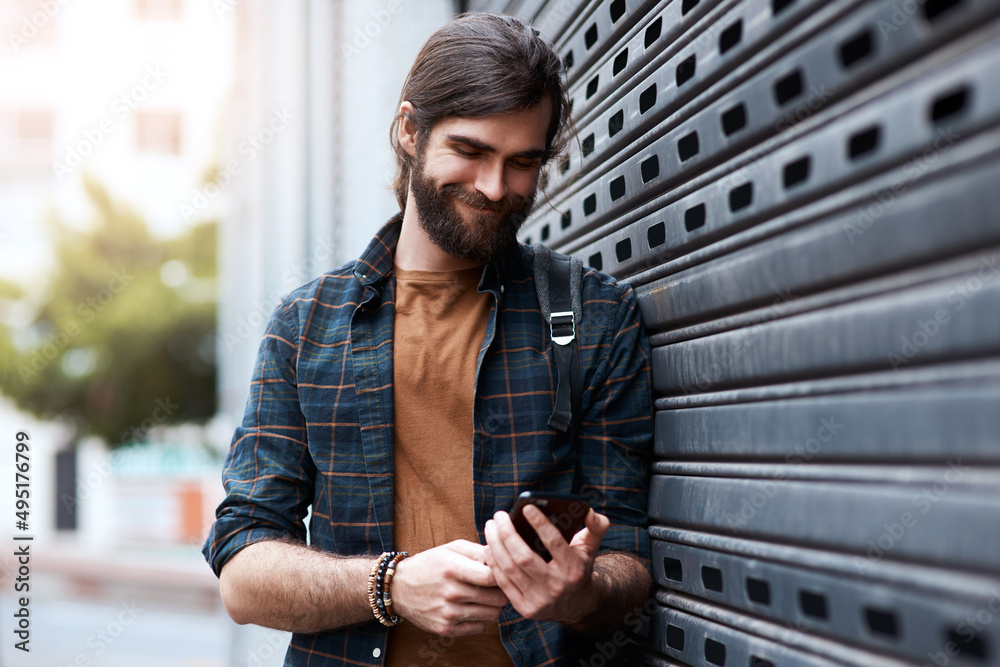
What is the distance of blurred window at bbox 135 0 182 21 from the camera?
106 ft

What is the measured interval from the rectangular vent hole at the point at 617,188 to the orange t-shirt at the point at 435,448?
0.50 m

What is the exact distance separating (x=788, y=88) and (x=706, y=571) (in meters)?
1.11

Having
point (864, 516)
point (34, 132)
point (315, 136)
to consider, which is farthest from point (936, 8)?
point (34, 132)

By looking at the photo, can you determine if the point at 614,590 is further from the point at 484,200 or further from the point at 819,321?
the point at 484,200

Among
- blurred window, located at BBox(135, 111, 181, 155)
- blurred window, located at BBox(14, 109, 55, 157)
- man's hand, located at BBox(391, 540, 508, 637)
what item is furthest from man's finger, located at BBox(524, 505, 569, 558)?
blurred window, located at BBox(14, 109, 55, 157)

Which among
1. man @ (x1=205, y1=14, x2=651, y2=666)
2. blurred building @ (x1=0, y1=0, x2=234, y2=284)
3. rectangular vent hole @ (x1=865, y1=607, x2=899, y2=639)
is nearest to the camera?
rectangular vent hole @ (x1=865, y1=607, x2=899, y2=639)

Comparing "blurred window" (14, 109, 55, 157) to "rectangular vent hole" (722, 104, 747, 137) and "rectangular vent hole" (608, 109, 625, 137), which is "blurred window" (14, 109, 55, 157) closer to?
"rectangular vent hole" (608, 109, 625, 137)

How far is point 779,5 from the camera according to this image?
5.96ft

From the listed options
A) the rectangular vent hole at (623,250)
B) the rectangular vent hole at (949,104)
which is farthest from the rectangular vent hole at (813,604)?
the rectangular vent hole at (623,250)

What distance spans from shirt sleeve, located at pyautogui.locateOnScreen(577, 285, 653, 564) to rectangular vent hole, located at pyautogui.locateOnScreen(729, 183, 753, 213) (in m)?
0.59

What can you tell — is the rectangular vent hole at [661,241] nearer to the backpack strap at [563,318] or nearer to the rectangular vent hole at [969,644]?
the backpack strap at [563,318]

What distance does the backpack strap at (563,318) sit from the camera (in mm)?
2508

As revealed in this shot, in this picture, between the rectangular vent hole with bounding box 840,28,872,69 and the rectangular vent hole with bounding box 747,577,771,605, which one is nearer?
the rectangular vent hole with bounding box 840,28,872,69

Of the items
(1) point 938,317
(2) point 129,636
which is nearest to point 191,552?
(2) point 129,636
